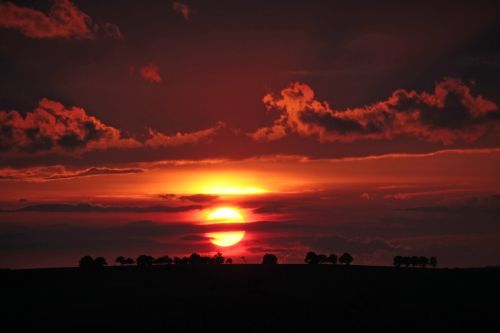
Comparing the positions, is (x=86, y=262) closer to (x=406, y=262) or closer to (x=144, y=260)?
(x=144, y=260)

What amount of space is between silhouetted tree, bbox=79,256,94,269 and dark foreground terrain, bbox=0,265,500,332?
4338mm

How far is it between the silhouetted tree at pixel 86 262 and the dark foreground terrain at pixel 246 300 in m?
4.34

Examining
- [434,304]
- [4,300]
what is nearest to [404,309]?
[434,304]

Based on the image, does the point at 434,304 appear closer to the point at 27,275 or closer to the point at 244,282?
the point at 244,282

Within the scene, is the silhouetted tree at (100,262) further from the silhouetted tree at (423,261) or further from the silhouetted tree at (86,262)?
the silhouetted tree at (423,261)

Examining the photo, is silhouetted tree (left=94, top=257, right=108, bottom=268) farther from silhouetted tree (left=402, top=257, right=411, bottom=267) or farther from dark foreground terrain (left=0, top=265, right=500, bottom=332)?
silhouetted tree (left=402, top=257, right=411, bottom=267)

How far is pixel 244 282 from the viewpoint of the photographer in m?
101

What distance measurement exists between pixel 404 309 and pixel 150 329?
31.3m

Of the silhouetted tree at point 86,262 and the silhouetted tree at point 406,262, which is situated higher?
the silhouetted tree at point 406,262

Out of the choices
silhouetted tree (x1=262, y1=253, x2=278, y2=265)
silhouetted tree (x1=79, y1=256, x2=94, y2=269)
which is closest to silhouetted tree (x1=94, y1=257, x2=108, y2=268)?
silhouetted tree (x1=79, y1=256, x2=94, y2=269)

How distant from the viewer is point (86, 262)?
126062 mm

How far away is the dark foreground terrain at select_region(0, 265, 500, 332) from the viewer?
64812 mm

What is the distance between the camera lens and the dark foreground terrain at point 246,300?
6481 cm

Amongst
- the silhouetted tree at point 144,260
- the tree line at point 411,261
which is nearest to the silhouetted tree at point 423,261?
the tree line at point 411,261
